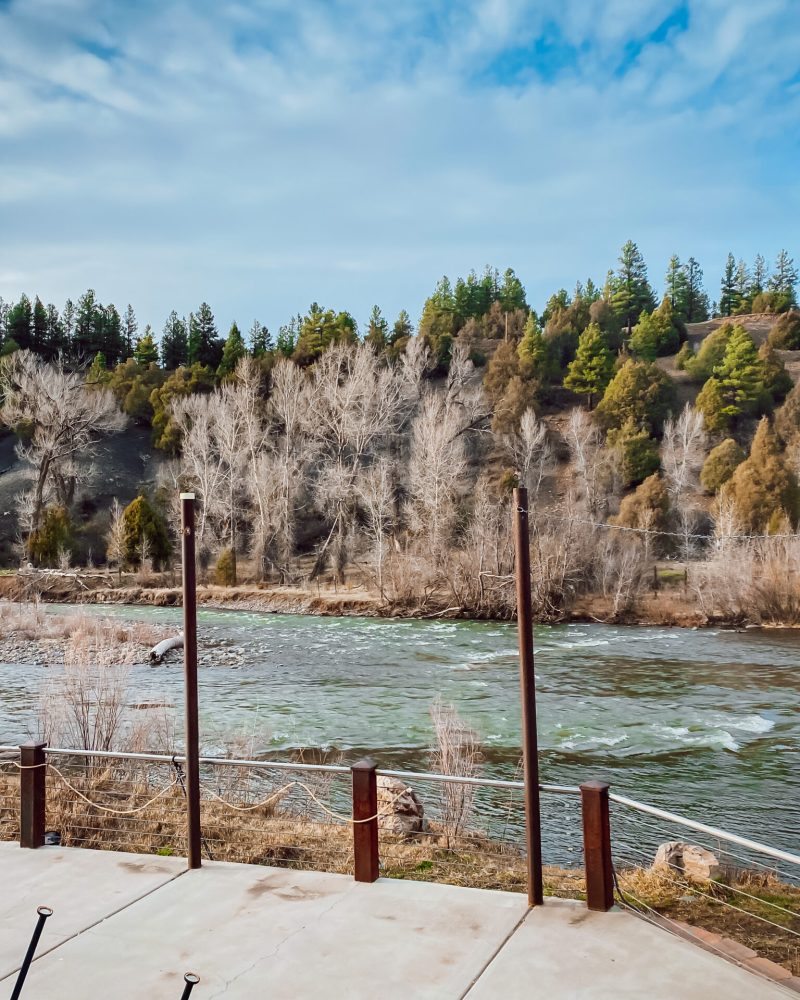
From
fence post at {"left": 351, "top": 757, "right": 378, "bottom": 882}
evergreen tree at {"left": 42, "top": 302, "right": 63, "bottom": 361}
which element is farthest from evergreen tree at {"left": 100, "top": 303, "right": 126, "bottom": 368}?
fence post at {"left": 351, "top": 757, "right": 378, "bottom": 882}

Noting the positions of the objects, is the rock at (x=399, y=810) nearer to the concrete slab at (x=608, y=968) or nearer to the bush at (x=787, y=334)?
the concrete slab at (x=608, y=968)

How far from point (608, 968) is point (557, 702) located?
14591mm

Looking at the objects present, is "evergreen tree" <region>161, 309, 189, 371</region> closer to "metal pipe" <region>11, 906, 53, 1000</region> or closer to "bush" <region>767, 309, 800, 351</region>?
"bush" <region>767, 309, 800, 351</region>

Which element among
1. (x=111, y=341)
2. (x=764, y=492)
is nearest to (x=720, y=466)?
(x=764, y=492)

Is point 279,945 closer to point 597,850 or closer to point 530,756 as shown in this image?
point 530,756

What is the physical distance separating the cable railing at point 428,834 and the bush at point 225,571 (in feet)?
94.5

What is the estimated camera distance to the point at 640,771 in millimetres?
13812

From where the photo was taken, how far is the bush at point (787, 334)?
76.1m

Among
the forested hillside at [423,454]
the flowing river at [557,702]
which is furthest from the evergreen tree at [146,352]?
the flowing river at [557,702]

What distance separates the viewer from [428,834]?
9773mm

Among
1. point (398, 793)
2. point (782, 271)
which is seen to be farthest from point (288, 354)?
point (398, 793)

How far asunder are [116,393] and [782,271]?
7625 cm

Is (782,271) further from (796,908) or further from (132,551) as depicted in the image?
(796,908)

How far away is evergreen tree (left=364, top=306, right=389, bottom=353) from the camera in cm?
7234
